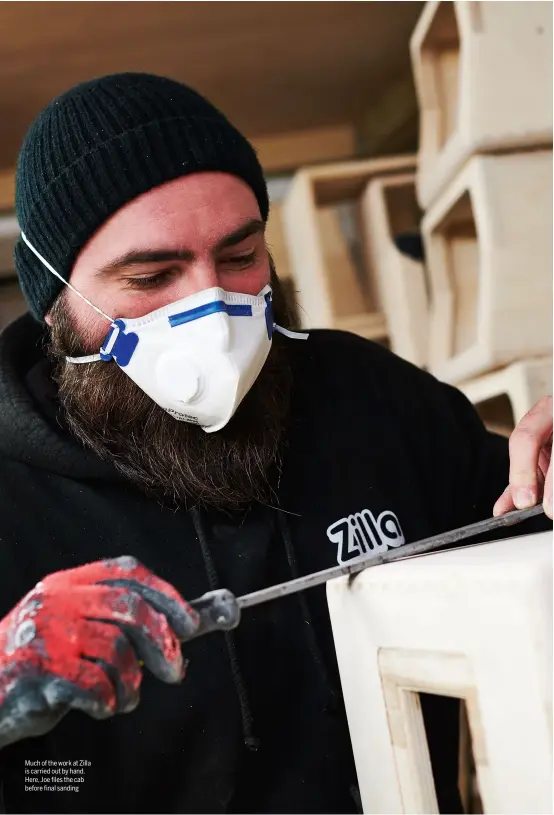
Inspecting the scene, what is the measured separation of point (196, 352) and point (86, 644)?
0.33 metres

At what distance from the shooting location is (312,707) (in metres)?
0.79

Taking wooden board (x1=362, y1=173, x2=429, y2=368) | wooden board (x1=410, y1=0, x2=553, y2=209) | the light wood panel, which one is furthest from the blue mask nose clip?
wooden board (x1=362, y1=173, x2=429, y2=368)

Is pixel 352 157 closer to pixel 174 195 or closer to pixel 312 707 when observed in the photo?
pixel 174 195

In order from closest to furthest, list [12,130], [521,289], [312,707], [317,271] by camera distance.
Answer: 1. [312,707]
2. [521,289]
3. [12,130]
4. [317,271]

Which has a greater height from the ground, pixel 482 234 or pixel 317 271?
pixel 482 234

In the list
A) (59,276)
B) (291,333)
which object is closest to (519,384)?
(291,333)

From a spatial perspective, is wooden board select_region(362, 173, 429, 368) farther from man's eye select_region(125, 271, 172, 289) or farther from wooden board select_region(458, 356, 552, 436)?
man's eye select_region(125, 271, 172, 289)

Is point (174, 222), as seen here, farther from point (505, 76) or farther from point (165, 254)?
point (505, 76)

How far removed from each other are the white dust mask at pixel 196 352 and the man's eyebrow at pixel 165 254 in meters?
0.04

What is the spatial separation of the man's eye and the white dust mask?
28 mm

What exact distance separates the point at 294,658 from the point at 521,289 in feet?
2.05

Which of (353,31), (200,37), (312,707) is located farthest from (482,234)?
(312,707)

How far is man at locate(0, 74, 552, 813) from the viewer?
2.47ft

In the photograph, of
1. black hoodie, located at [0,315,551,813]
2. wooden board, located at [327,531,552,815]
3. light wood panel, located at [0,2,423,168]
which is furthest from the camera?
light wood panel, located at [0,2,423,168]
